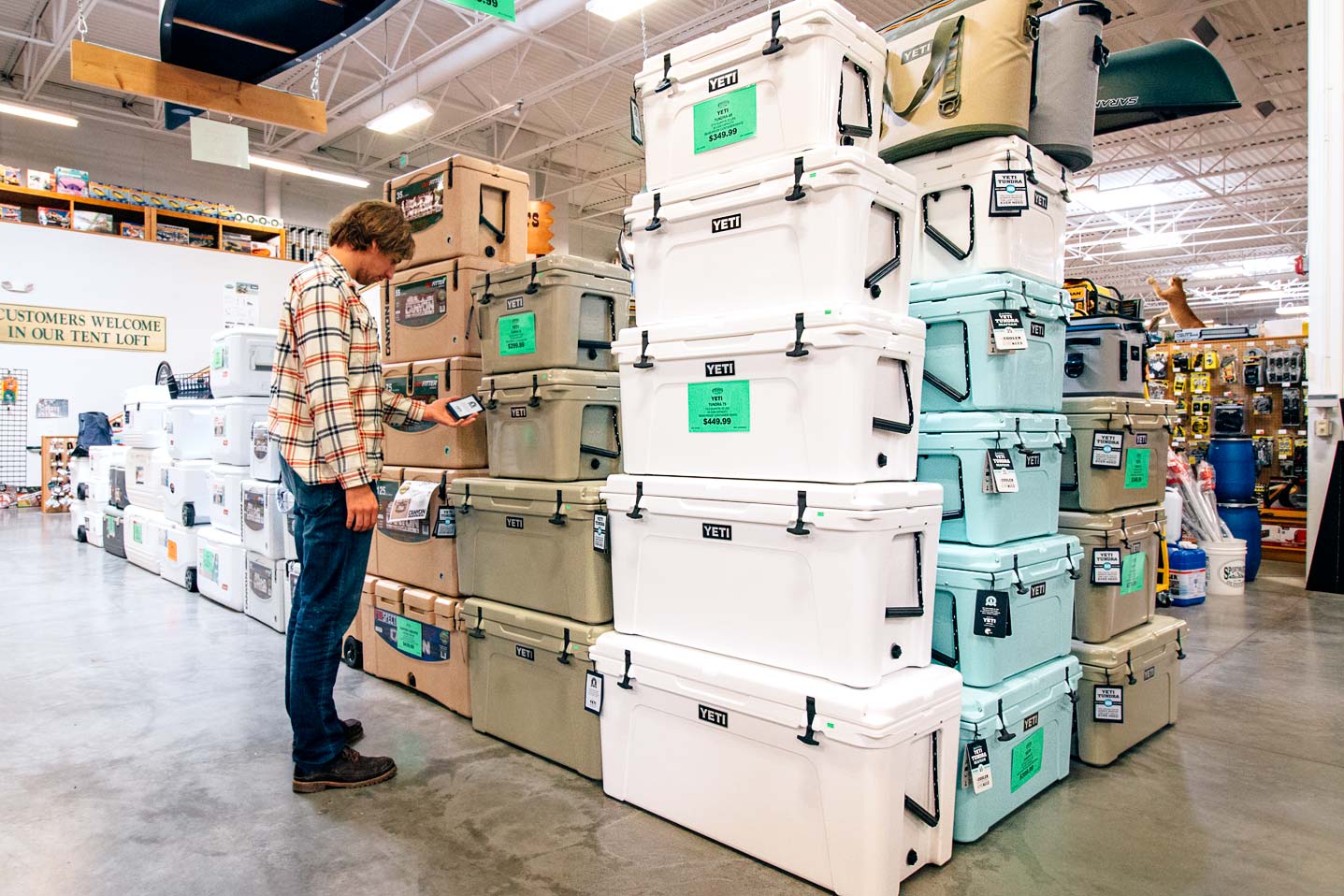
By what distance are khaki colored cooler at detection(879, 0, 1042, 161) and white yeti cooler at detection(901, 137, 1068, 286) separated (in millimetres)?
61

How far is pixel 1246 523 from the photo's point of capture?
571cm

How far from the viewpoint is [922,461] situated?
2340mm

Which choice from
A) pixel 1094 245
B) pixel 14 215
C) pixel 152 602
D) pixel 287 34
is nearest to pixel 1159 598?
pixel 287 34

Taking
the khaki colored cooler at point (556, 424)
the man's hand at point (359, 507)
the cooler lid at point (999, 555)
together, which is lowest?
the cooler lid at point (999, 555)

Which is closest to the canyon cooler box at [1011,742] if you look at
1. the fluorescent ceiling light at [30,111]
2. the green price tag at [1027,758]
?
the green price tag at [1027,758]

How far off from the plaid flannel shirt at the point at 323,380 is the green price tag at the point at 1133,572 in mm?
2440

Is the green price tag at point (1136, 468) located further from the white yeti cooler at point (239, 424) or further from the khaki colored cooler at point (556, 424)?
the white yeti cooler at point (239, 424)

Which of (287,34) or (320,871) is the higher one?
(287,34)

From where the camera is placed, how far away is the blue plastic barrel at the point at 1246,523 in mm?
5684

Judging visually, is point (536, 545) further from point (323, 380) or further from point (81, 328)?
point (81, 328)

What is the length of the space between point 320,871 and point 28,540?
271 inches

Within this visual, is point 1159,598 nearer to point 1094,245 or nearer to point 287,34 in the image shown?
point 287,34

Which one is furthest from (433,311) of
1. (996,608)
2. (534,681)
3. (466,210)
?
(996,608)

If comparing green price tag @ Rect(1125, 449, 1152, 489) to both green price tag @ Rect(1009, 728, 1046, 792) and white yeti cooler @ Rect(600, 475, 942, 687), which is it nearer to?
green price tag @ Rect(1009, 728, 1046, 792)
